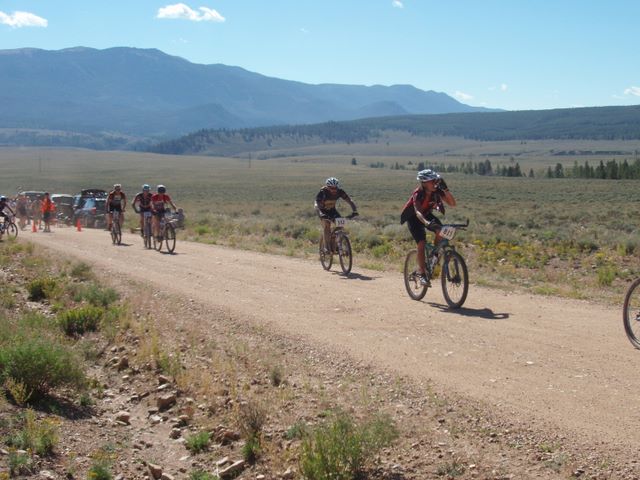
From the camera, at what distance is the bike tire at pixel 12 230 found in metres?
26.0

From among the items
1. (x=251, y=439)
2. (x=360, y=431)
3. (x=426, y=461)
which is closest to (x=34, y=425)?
(x=251, y=439)

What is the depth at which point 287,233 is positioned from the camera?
93.7 ft

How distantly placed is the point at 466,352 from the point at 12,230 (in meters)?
22.2

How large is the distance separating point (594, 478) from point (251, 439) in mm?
3197

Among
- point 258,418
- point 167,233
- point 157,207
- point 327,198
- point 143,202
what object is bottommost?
point 258,418

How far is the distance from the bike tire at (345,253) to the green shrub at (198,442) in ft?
25.4

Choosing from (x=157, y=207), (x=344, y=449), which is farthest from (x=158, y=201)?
(x=344, y=449)

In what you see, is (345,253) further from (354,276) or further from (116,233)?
(116,233)

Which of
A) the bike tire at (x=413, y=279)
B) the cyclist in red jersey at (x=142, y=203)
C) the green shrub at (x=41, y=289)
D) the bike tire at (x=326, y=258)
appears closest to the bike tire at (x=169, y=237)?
the cyclist in red jersey at (x=142, y=203)

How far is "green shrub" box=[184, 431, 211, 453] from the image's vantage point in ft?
25.2

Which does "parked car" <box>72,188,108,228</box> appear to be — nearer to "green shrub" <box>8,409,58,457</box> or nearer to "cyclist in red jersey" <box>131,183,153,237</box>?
"cyclist in red jersey" <box>131,183,153,237</box>

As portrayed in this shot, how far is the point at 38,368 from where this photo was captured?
29.5 ft

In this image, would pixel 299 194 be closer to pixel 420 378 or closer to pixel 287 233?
pixel 287 233

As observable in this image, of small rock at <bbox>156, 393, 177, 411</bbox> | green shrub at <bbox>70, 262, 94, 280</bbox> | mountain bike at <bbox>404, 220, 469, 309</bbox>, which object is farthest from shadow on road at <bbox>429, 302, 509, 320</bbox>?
green shrub at <bbox>70, 262, 94, 280</bbox>
